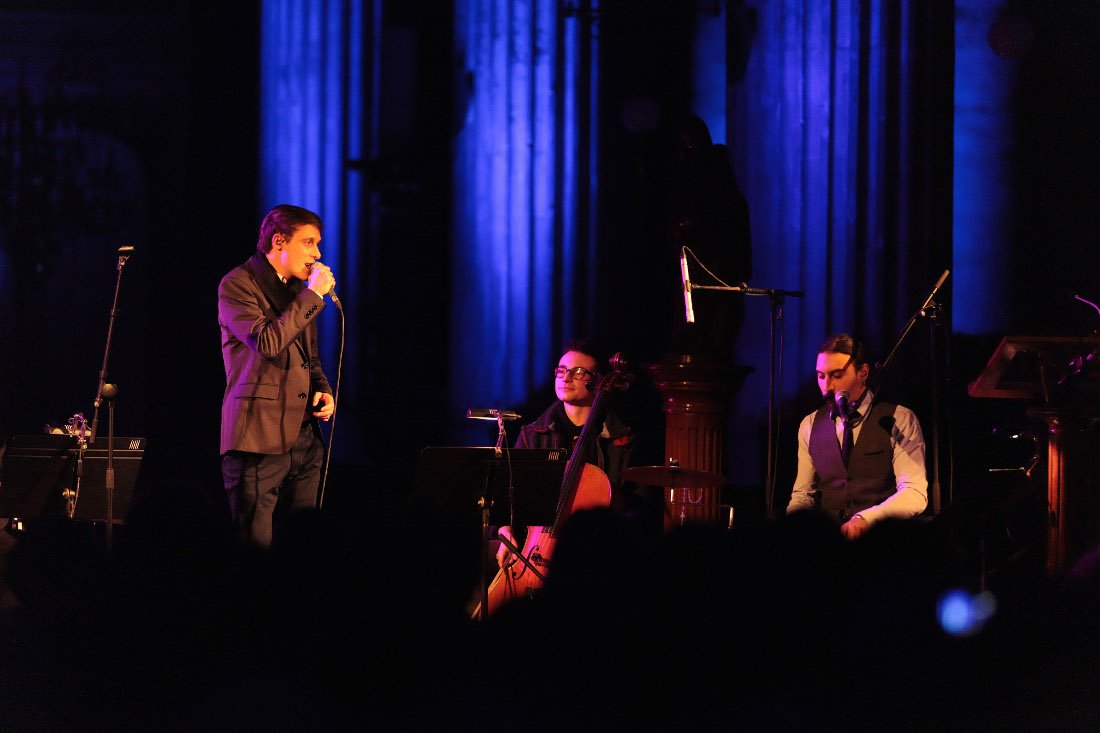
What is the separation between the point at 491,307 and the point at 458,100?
1195 mm

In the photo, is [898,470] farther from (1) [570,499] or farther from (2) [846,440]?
(1) [570,499]

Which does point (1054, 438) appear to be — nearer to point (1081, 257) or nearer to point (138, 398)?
point (1081, 257)

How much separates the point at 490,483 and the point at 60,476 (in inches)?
79.0

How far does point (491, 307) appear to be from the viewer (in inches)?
251

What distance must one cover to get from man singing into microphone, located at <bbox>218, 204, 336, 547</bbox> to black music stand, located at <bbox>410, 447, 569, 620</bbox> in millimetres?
515

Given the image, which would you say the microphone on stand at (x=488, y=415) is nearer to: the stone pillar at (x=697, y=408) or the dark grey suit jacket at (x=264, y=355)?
the dark grey suit jacket at (x=264, y=355)

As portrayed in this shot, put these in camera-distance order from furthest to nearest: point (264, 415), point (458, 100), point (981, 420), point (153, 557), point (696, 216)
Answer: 1. point (458, 100)
2. point (981, 420)
3. point (696, 216)
4. point (264, 415)
5. point (153, 557)

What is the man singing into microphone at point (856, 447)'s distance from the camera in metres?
4.56

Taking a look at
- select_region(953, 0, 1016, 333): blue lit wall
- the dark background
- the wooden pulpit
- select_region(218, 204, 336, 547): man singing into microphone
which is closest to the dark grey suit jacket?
select_region(218, 204, 336, 547): man singing into microphone

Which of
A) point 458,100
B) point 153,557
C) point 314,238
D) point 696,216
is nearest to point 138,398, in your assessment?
point 458,100

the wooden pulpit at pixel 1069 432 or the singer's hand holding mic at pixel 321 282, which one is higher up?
the singer's hand holding mic at pixel 321 282

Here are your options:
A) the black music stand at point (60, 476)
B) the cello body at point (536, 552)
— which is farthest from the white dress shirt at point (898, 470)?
the black music stand at point (60, 476)

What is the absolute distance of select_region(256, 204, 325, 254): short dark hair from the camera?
396cm

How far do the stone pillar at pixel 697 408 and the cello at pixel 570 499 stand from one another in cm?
77
